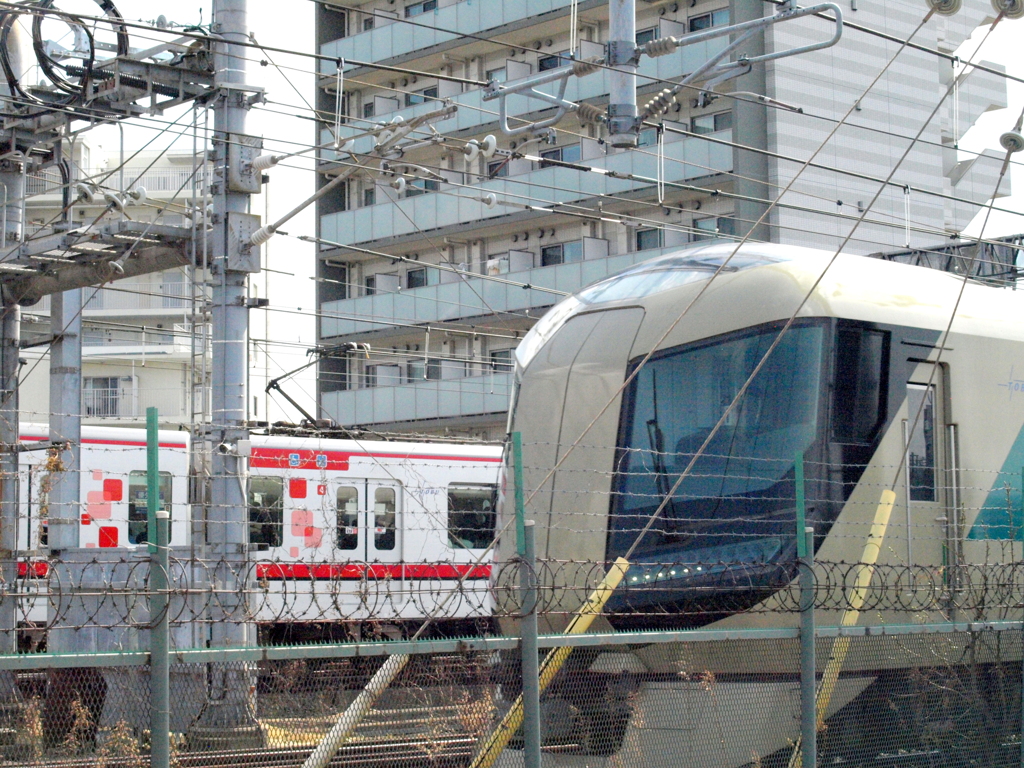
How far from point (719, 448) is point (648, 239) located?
27289mm

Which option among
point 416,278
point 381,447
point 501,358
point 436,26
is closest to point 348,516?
point 381,447

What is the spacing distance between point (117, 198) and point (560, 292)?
2147cm

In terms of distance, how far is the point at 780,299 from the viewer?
991cm

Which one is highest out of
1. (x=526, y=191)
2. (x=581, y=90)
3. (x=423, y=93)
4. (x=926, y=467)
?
(x=423, y=93)

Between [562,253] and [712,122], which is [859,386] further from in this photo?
[562,253]

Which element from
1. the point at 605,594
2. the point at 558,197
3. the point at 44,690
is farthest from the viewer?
the point at 558,197

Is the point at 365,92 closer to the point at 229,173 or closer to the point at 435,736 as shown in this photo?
the point at 229,173

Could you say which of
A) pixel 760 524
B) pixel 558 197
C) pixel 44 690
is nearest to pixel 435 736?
pixel 44 690

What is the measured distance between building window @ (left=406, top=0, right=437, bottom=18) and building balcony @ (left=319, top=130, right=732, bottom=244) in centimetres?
616

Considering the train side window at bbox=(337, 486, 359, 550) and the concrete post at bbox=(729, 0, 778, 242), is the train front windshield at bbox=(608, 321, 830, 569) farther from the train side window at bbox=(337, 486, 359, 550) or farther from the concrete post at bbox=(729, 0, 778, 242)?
the concrete post at bbox=(729, 0, 778, 242)

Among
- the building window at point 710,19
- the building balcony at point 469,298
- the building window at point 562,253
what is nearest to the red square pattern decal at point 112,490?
the building balcony at point 469,298

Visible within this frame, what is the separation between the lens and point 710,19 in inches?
1385

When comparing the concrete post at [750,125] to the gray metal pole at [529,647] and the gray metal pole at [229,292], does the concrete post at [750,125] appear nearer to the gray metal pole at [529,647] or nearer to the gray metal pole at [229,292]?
the gray metal pole at [229,292]

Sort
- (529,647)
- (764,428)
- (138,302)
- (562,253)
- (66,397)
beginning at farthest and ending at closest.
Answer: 1. (138,302)
2. (562,253)
3. (66,397)
4. (764,428)
5. (529,647)
